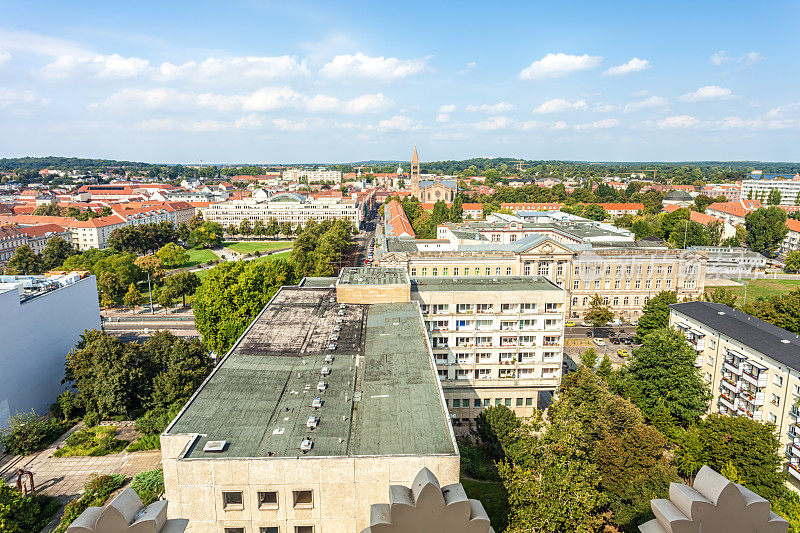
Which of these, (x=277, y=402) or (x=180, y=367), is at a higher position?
(x=277, y=402)

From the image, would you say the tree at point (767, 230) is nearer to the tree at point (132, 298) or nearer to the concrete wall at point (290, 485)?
the concrete wall at point (290, 485)

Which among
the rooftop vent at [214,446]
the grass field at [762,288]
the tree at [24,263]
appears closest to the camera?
the rooftop vent at [214,446]

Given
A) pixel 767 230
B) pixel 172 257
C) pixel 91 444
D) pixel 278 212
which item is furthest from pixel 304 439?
pixel 278 212

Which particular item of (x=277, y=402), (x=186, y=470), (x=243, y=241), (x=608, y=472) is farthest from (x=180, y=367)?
(x=243, y=241)

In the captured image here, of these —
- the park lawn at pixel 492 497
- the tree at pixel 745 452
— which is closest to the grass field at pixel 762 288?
the tree at pixel 745 452

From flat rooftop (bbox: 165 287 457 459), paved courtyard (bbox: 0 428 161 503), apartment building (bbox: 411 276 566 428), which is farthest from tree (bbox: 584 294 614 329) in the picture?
paved courtyard (bbox: 0 428 161 503)

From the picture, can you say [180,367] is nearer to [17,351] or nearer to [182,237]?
[17,351]

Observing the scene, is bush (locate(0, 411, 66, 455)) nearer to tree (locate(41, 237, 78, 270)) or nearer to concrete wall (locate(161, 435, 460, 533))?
concrete wall (locate(161, 435, 460, 533))
